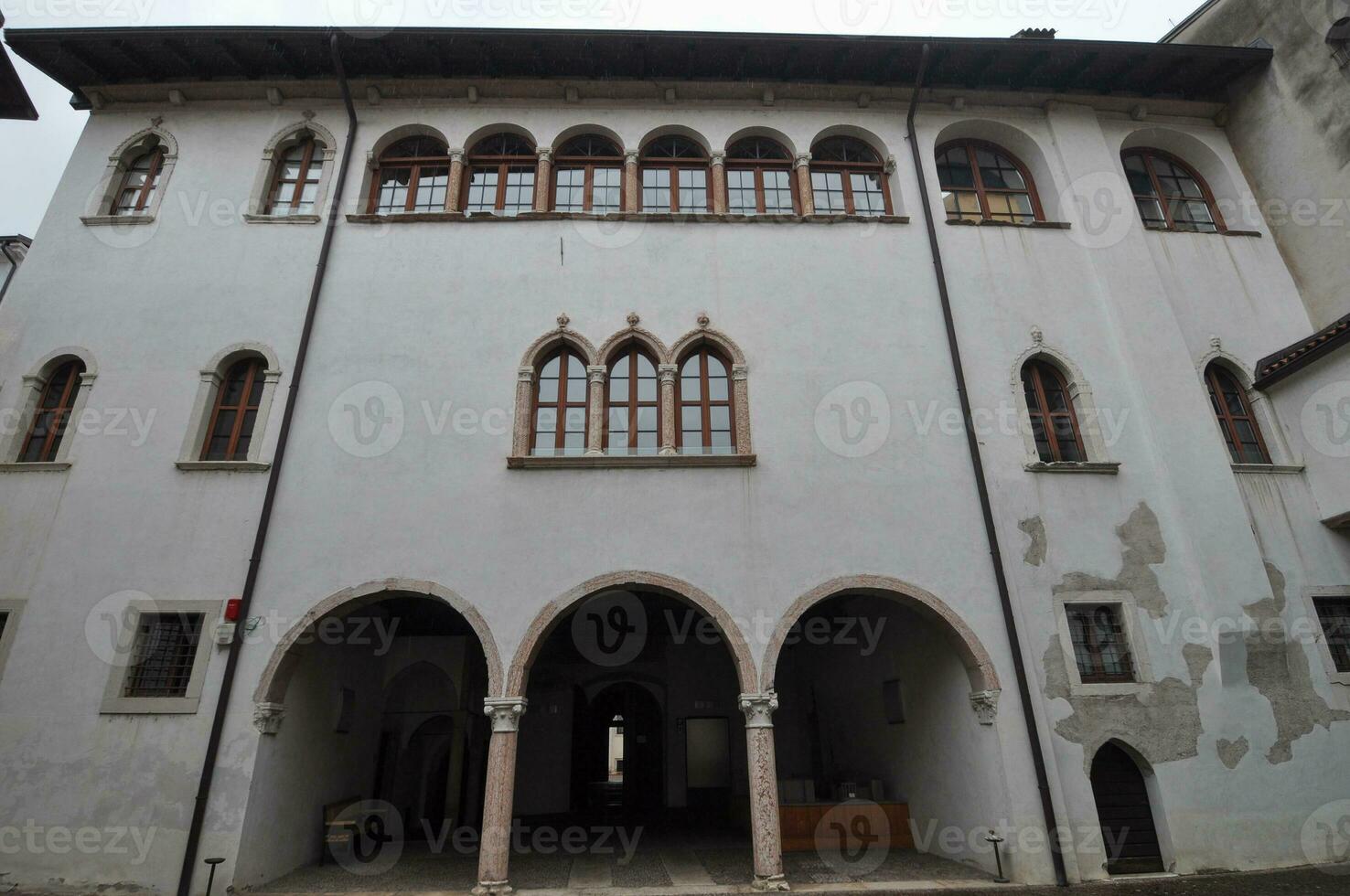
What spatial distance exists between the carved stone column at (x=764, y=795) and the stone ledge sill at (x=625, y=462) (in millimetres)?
3083

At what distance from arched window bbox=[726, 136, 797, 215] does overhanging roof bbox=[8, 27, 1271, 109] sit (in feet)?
3.85

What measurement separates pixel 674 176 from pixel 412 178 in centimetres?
451

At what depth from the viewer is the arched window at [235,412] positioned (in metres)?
10.2

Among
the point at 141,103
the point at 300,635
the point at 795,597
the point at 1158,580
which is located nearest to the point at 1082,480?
the point at 1158,580

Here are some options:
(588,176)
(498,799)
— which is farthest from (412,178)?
(498,799)

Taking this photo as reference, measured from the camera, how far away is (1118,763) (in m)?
9.07

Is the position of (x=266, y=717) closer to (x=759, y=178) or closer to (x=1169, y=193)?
(x=759, y=178)

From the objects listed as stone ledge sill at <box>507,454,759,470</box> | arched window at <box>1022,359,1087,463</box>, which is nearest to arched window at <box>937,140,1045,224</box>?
arched window at <box>1022,359,1087,463</box>

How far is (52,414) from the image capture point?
10336 mm

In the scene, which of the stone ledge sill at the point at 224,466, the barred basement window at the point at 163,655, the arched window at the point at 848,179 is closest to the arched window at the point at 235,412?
the stone ledge sill at the point at 224,466

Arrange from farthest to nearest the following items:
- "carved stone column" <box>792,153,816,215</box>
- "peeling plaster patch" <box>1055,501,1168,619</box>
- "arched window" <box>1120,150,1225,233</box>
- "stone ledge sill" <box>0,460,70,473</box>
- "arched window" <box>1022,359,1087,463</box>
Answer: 1. "arched window" <box>1120,150,1225,233</box>
2. "carved stone column" <box>792,153,816,215</box>
3. "arched window" <box>1022,359,1087,463</box>
4. "stone ledge sill" <box>0,460,70,473</box>
5. "peeling plaster patch" <box>1055,501,1168,619</box>

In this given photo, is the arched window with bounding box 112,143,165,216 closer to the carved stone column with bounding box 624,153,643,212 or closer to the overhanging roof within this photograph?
the overhanging roof

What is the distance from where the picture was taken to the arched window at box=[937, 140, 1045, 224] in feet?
40.9

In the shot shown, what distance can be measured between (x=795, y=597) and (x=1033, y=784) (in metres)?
3.57
